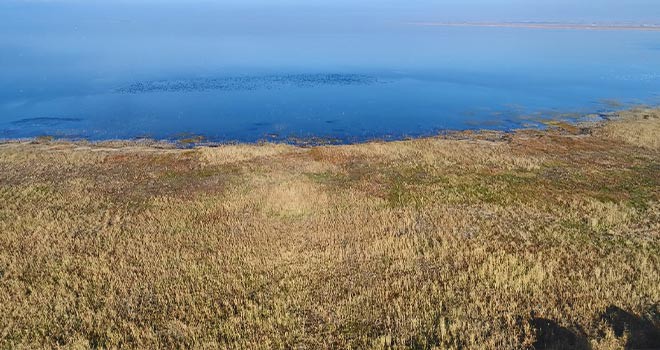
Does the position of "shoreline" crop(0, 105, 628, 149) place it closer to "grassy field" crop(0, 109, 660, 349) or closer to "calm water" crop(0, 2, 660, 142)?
"calm water" crop(0, 2, 660, 142)

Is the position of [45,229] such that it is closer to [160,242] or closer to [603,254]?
[160,242]

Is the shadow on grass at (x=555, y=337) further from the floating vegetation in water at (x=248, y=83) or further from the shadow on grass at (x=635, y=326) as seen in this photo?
the floating vegetation in water at (x=248, y=83)

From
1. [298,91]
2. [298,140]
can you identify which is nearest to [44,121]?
[298,140]

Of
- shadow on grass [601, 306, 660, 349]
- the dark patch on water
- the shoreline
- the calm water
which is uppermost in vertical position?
the calm water

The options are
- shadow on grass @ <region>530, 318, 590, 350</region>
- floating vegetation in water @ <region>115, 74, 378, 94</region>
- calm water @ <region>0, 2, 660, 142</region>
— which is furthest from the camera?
floating vegetation in water @ <region>115, 74, 378, 94</region>

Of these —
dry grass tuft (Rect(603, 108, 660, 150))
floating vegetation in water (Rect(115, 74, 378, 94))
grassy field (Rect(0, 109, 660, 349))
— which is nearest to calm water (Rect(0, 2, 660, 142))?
floating vegetation in water (Rect(115, 74, 378, 94))

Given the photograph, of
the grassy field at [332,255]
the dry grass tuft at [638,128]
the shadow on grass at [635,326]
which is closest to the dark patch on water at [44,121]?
the grassy field at [332,255]
